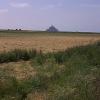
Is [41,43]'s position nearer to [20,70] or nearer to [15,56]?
[15,56]

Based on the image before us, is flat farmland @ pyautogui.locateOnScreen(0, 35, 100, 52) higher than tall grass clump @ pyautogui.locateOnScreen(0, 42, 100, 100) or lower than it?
lower

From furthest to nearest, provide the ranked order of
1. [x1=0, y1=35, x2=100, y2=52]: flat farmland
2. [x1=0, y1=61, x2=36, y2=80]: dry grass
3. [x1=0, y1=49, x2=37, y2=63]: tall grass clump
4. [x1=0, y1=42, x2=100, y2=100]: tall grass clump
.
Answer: [x1=0, y1=35, x2=100, y2=52]: flat farmland
[x1=0, y1=49, x2=37, y2=63]: tall grass clump
[x1=0, y1=61, x2=36, y2=80]: dry grass
[x1=0, y1=42, x2=100, y2=100]: tall grass clump

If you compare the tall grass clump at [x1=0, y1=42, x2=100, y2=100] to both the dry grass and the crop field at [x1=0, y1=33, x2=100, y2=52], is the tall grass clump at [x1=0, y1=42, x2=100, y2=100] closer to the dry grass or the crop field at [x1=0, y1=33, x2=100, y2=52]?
the dry grass

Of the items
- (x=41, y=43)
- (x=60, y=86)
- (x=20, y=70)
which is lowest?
(x=41, y=43)

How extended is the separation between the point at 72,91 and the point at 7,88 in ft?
8.27

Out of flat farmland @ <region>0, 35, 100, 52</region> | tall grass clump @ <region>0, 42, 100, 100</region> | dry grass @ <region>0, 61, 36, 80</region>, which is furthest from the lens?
flat farmland @ <region>0, 35, 100, 52</region>

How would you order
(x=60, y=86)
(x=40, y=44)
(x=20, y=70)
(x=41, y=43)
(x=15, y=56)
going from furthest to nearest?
(x=41, y=43) → (x=40, y=44) → (x=15, y=56) → (x=20, y=70) → (x=60, y=86)

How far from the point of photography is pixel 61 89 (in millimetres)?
11008

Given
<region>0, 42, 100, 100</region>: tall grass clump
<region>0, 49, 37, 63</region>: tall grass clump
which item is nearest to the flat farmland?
<region>0, 49, 37, 63</region>: tall grass clump

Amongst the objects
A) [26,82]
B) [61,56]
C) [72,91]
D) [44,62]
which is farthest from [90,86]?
[61,56]

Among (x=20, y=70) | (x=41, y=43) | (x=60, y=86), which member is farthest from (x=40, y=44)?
(x=60, y=86)

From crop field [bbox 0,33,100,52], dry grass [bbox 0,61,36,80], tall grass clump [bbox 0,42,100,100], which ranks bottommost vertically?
crop field [bbox 0,33,100,52]

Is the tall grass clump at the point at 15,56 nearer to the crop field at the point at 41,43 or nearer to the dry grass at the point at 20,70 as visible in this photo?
the dry grass at the point at 20,70

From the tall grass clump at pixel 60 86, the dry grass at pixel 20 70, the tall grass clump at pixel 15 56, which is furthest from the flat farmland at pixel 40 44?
the tall grass clump at pixel 60 86
